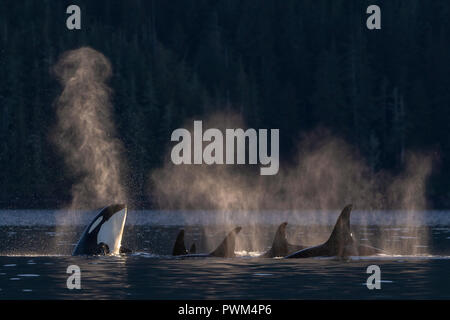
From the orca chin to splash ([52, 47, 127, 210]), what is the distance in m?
86.9

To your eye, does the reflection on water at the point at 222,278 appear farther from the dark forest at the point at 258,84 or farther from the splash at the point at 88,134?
the dark forest at the point at 258,84

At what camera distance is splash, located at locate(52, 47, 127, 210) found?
456 feet

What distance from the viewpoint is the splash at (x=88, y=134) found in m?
139

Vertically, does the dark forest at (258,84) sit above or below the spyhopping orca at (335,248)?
above

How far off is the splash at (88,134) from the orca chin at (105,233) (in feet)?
285

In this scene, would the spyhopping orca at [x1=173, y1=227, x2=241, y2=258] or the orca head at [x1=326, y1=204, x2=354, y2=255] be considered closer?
the orca head at [x1=326, y1=204, x2=354, y2=255]

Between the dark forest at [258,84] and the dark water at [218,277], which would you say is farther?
the dark forest at [258,84]

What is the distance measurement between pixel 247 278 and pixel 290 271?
2569mm

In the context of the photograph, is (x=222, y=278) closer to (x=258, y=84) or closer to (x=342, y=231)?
(x=342, y=231)

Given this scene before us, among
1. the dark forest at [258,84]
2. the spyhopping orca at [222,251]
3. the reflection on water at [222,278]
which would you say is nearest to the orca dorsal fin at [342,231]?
the reflection on water at [222,278]

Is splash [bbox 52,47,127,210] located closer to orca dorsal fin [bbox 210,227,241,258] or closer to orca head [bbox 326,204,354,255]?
orca dorsal fin [bbox 210,227,241,258]

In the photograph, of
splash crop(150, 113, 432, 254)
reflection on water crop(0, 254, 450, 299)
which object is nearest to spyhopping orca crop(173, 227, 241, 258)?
reflection on water crop(0, 254, 450, 299)
